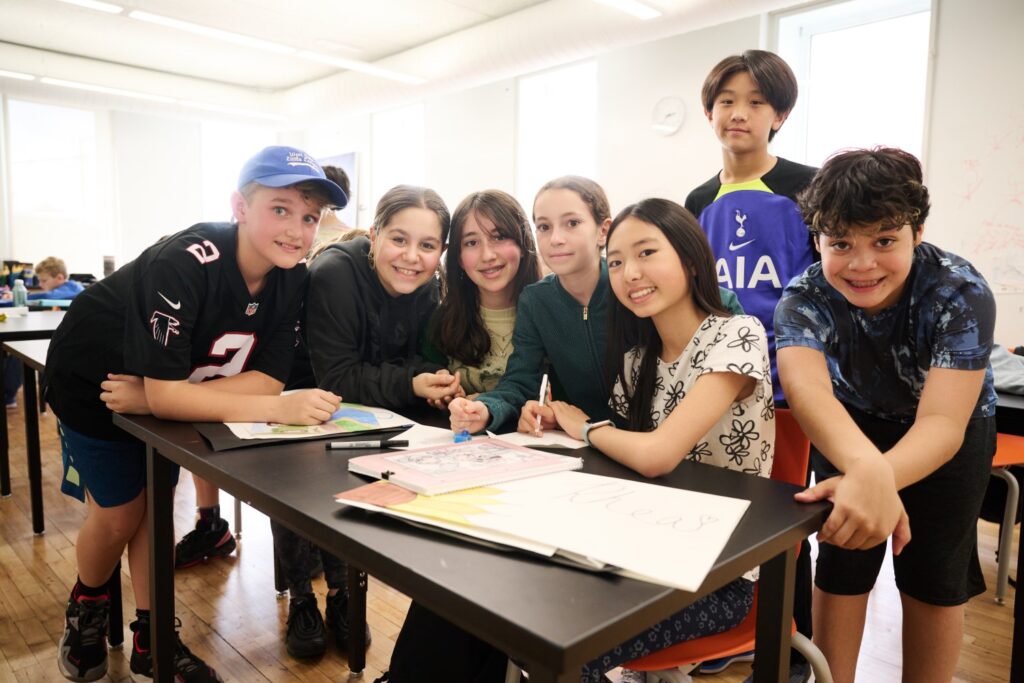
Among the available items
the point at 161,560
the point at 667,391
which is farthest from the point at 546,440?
the point at 161,560

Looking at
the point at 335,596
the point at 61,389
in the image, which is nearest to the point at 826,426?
the point at 335,596

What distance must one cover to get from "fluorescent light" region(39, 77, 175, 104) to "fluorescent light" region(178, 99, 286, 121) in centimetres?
20

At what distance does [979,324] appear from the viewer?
108cm

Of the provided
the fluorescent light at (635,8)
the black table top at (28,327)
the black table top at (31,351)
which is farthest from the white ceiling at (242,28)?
the black table top at (31,351)

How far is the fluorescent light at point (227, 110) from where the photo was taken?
7926 mm

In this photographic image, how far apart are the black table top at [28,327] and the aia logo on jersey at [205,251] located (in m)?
1.72

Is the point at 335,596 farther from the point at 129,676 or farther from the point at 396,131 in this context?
the point at 396,131

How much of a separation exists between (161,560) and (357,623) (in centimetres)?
65

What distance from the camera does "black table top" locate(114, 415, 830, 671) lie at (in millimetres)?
550

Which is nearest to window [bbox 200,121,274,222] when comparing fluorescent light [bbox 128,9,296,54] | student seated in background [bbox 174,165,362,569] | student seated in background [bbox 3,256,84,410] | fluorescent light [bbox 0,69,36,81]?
fluorescent light [bbox 0,69,36,81]

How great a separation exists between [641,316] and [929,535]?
64 cm

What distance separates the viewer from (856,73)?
4504 mm

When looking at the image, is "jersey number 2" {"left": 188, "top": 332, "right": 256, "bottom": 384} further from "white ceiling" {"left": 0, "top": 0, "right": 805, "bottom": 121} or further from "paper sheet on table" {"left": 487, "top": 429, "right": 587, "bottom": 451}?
"white ceiling" {"left": 0, "top": 0, "right": 805, "bottom": 121}

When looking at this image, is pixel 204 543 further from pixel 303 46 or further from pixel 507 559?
pixel 303 46
